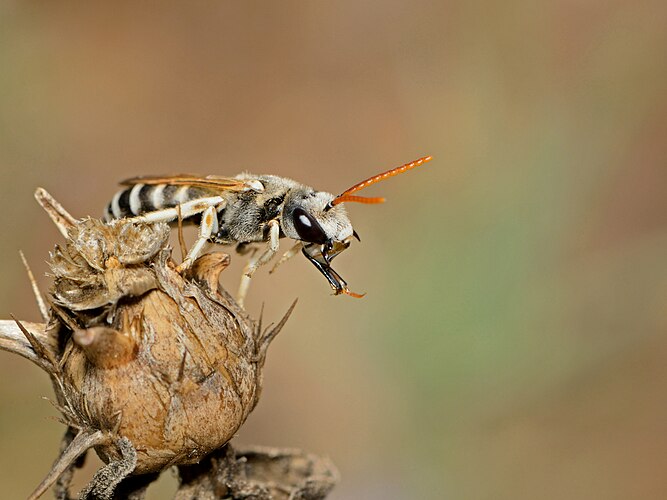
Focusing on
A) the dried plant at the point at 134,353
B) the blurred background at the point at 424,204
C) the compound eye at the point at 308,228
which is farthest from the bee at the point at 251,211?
the blurred background at the point at 424,204

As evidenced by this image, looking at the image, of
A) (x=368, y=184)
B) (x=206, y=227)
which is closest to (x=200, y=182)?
(x=206, y=227)

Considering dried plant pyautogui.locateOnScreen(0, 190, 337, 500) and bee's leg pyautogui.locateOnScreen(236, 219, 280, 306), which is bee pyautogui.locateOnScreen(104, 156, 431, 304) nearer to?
bee's leg pyautogui.locateOnScreen(236, 219, 280, 306)

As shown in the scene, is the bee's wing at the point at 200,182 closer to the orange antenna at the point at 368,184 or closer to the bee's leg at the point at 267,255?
the bee's leg at the point at 267,255

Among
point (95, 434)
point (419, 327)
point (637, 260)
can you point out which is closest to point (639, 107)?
point (637, 260)

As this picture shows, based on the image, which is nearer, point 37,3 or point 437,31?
point 37,3

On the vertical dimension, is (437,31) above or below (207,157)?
above

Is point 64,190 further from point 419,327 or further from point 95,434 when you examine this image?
point 95,434
